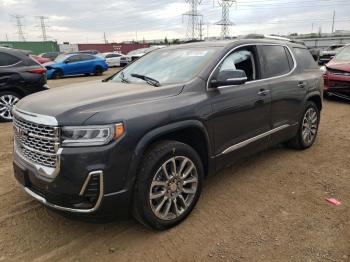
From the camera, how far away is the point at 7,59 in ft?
26.1

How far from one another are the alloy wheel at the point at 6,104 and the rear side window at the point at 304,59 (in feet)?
20.0

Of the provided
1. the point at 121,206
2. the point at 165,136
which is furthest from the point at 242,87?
the point at 121,206

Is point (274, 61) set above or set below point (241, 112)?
above

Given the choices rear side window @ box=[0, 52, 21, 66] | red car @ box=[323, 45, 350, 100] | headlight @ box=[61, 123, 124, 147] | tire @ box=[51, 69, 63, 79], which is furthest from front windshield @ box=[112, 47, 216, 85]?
tire @ box=[51, 69, 63, 79]

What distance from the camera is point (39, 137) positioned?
2.92 meters

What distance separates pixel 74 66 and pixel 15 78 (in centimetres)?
1314

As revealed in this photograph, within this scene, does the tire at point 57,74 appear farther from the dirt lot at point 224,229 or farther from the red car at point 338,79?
the dirt lot at point 224,229

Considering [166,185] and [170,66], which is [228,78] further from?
[166,185]

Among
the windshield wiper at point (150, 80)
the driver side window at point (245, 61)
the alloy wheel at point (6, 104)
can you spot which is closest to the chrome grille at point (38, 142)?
the windshield wiper at point (150, 80)

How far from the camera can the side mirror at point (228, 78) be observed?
3.62m

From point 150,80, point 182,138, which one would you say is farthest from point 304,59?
point 182,138

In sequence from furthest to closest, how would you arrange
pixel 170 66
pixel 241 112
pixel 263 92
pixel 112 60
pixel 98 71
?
pixel 112 60
pixel 98 71
pixel 263 92
pixel 170 66
pixel 241 112

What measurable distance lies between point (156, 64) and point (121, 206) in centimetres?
204

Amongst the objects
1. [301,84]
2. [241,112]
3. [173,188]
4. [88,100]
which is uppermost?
[88,100]
